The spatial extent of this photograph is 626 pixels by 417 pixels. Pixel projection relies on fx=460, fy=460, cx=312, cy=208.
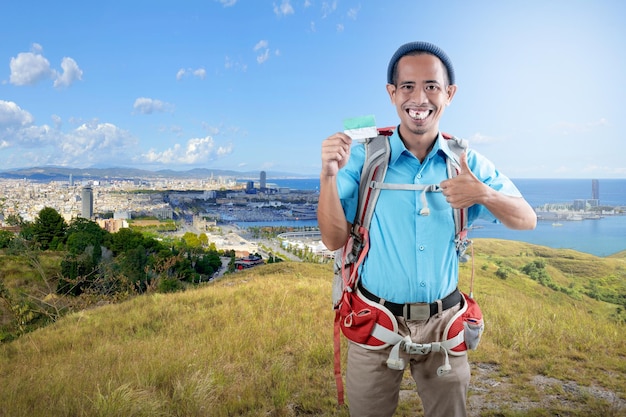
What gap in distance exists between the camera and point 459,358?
2.22 meters

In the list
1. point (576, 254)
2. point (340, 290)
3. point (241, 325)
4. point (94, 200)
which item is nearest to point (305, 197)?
point (94, 200)

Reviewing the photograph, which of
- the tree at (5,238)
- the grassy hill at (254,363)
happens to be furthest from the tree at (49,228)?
the grassy hill at (254,363)

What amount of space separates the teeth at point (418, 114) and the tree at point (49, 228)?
1747 inches

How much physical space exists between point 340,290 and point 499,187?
933mm

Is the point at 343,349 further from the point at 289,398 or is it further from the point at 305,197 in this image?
the point at 305,197

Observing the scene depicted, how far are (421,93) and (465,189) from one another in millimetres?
490

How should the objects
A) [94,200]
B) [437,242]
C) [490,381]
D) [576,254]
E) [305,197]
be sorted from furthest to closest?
[94,200] < [305,197] < [576,254] < [490,381] < [437,242]

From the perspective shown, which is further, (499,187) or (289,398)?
(289,398)

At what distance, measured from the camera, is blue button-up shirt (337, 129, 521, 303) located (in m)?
2.14

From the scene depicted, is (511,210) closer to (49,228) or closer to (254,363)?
(254,363)

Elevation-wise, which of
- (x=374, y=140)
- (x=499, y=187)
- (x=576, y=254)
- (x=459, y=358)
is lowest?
(x=576, y=254)

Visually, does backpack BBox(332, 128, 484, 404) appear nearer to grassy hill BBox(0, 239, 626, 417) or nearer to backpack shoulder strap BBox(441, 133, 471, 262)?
backpack shoulder strap BBox(441, 133, 471, 262)

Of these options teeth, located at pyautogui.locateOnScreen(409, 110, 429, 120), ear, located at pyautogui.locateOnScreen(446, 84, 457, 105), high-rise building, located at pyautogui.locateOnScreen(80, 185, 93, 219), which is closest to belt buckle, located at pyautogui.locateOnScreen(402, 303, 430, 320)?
teeth, located at pyautogui.locateOnScreen(409, 110, 429, 120)

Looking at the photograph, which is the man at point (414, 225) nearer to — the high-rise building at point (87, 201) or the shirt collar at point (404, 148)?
the shirt collar at point (404, 148)
